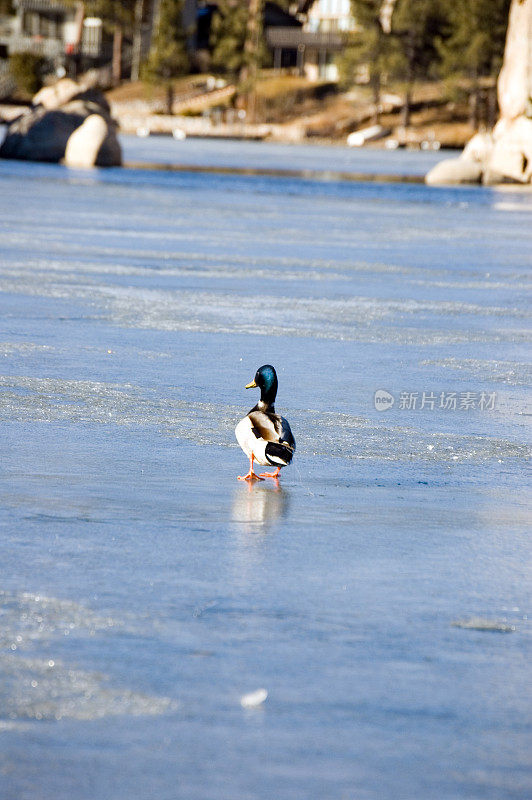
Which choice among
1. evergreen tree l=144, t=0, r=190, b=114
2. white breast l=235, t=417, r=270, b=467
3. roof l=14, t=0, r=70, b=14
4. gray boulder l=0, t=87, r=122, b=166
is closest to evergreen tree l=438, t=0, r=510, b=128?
evergreen tree l=144, t=0, r=190, b=114

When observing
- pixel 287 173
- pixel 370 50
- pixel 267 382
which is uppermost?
pixel 370 50

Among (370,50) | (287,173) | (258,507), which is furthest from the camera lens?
(370,50)

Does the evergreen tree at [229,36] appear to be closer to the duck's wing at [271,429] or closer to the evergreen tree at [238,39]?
the evergreen tree at [238,39]

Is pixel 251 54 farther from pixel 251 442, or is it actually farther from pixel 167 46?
pixel 251 442

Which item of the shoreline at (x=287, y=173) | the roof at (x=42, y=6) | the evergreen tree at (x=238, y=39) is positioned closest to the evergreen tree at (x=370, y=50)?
the evergreen tree at (x=238, y=39)

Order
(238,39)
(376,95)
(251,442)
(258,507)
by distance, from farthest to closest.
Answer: (238,39) → (376,95) → (251,442) → (258,507)

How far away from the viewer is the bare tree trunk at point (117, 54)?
94438mm

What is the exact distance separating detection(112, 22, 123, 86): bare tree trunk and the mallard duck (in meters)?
91.5

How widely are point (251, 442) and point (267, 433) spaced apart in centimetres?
13

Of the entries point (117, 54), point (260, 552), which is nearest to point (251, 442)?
point (260, 552)

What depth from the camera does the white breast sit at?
19.2ft

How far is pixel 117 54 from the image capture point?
96.6m

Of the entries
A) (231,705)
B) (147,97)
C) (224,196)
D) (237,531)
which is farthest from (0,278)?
(147,97)

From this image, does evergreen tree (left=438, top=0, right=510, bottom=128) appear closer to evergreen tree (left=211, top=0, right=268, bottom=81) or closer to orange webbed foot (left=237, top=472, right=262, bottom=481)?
evergreen tree (left=211, top=0, right=268, bottom=81)
